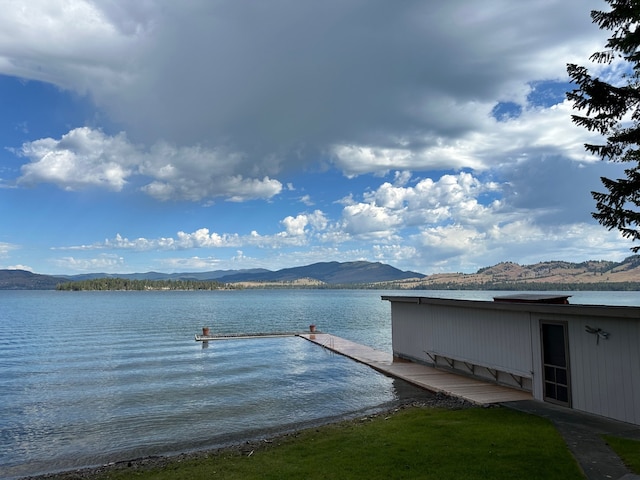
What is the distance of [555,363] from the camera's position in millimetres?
12984

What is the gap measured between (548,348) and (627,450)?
495 cm

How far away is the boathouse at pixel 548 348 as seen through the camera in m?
10.9

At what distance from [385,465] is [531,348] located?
7.60 metres

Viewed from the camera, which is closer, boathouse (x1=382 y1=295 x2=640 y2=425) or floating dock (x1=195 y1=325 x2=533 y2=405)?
boathouse (x1=382 y1=295 x2=640 y2=425)

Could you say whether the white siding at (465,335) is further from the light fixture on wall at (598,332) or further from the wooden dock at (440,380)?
the light fixture on wall at (598,332)

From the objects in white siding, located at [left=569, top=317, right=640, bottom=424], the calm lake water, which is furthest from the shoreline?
white siding, located at [left=569, top=317, right=640, bottom=424]

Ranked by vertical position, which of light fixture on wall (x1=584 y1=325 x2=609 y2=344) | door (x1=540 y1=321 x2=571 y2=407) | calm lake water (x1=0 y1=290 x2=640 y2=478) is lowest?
calm lake water (x1=0 y1=290 x2=640 y2=478)

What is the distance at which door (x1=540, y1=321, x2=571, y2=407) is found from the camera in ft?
41.0

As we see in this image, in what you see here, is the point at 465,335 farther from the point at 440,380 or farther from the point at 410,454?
the point at 410,454

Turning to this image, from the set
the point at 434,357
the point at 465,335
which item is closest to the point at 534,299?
the point at 465,335

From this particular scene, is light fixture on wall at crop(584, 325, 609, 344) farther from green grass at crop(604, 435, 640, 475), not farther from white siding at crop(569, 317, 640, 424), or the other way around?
green grass at crop(604, 435, 640, 475)

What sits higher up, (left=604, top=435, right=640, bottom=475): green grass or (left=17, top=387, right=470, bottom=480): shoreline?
(left=604, top=435, right=640, bottom=475): green grass

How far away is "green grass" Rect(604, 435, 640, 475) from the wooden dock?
14.3ft

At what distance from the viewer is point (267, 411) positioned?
16.0 meters
